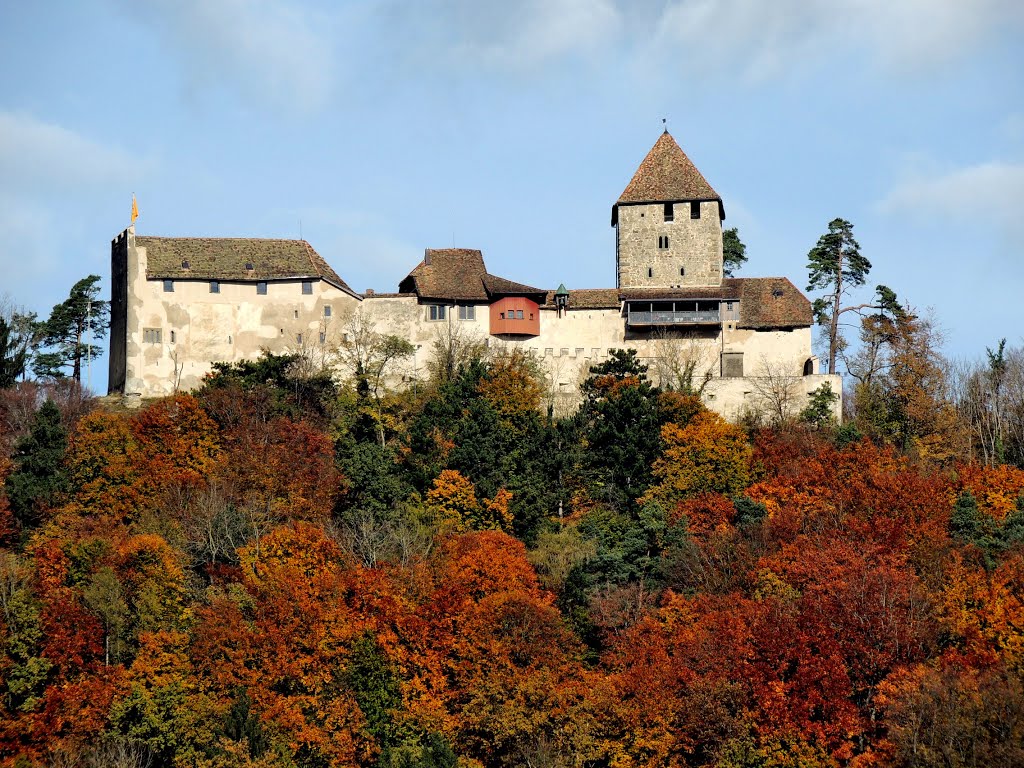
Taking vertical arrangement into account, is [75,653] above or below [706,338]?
below

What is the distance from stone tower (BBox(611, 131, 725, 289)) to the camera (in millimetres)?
70938

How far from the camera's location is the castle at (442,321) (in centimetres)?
6650

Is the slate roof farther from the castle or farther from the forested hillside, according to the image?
the forested hillside

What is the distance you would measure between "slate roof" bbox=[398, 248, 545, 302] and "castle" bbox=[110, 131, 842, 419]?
0.09 meters

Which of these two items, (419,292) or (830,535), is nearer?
(830,535)

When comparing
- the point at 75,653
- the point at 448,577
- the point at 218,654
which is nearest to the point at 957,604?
the point at 448,577

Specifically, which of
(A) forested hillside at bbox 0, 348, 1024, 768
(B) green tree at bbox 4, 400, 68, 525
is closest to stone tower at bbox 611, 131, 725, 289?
(A) forested hillside at bbox 0, 348, 1024, 768

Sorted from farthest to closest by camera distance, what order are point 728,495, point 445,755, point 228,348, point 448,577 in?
point 228,348 < point 728,495 < point 448,577 < point 445,755

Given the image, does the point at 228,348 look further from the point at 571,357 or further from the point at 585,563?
the point at 585,563

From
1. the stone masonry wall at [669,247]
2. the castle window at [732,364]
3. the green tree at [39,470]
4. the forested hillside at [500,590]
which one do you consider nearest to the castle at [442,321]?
the castle window at [732,364]

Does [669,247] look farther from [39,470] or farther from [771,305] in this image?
[39,470]

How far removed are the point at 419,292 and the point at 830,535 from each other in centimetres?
2361

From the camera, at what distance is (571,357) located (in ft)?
221

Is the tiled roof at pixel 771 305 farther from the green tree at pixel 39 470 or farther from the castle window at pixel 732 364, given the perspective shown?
the green tree at pixel 39 470
